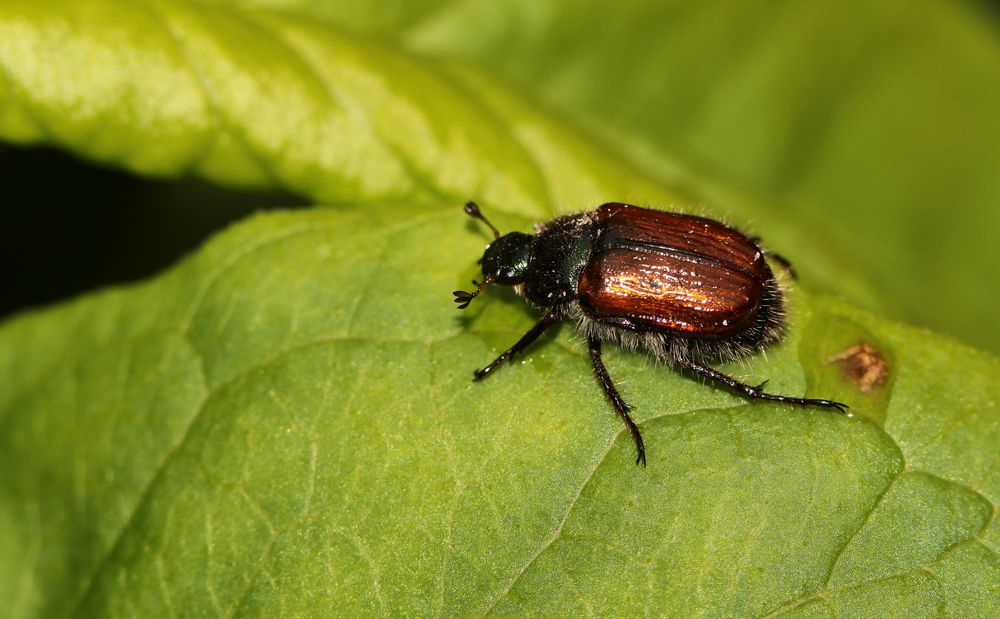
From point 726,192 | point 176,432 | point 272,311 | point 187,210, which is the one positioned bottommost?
point 187,210

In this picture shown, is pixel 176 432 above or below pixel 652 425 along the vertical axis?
below

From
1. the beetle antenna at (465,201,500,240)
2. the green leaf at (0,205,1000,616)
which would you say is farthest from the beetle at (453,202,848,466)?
the green leaf at (0,205,1000,616)

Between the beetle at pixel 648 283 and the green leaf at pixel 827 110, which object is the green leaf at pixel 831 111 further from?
the beetle at pixel 648 283

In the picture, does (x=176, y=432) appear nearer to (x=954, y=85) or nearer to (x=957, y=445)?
(x=957, y=445)

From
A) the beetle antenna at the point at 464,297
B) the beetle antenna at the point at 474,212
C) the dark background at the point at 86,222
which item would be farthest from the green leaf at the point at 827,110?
the dark background at the point at 86,222

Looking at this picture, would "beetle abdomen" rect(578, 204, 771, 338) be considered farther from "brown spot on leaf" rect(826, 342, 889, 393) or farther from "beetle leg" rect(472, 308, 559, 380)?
"brown spot on leaf" rect(826, 342, 889, 393)

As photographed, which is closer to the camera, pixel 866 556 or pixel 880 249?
pixel 866 556

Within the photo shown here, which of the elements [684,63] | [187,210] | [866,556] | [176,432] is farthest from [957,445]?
[187,210]

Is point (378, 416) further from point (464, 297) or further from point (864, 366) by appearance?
point (864, 366)
